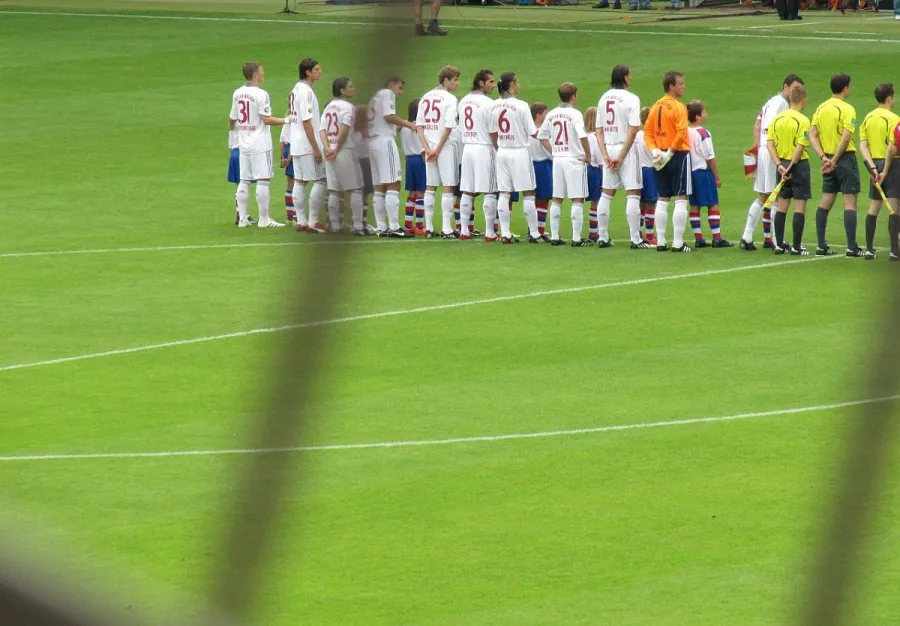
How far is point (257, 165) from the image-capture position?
18.5 m

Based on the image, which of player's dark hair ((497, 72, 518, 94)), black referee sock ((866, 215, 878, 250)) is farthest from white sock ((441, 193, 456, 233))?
black referee sock ((866, 215, 878, 250))

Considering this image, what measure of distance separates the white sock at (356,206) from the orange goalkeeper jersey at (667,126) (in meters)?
15.3

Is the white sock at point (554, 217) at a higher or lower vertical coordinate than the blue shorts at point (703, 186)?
lower

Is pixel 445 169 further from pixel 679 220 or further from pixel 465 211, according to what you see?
pixel 679 220

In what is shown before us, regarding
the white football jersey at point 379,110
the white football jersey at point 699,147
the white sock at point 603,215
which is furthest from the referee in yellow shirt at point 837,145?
the white football jersey at point 379,110

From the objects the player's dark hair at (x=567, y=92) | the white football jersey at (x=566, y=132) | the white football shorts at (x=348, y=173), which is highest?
the white football shorts at (x=348, y=173)

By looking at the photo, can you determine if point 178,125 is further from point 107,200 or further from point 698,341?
point 698,341

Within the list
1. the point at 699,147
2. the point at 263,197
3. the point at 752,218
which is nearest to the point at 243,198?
the point at 263,197

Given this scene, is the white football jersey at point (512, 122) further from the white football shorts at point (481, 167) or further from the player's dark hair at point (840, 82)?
the player's dark hair at point (840, 82)

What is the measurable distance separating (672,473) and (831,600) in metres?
8.42

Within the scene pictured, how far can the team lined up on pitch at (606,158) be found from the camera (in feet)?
52.4

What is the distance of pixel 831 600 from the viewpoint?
106 centimetres

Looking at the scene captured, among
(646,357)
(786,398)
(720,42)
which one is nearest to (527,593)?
(786,398)

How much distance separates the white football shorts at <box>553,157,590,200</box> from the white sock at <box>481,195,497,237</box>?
Answer: 877 mm
